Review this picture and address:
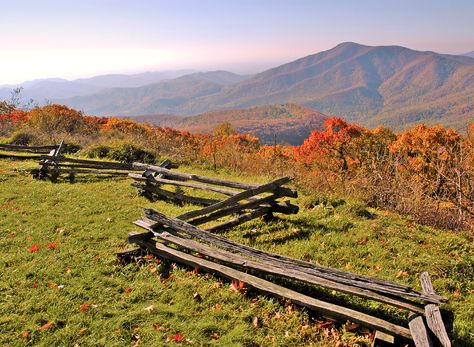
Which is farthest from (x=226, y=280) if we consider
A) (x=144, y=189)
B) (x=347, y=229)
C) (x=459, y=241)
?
(x=144, y=189)

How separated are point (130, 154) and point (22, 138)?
343 inches

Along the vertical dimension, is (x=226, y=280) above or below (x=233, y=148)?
below

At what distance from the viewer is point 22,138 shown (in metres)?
19.7

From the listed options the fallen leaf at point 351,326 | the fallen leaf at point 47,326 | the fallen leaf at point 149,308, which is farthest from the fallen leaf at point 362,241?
the fallen leaf at point 47,326

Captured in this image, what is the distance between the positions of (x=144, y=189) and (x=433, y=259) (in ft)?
25.9

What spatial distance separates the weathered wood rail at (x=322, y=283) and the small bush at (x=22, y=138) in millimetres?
17316

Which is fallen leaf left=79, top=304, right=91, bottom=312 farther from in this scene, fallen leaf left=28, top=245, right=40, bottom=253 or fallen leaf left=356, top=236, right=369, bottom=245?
fallen leaf left=356, top=236, right=369, bottom=245

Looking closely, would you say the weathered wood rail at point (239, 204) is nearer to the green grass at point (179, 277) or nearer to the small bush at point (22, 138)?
the green grass at point (179, 277)

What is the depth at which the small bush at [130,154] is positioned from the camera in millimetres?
15880

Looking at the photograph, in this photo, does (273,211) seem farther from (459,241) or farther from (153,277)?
(459,241)

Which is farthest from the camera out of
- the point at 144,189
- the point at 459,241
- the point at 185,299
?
the point at 144,189

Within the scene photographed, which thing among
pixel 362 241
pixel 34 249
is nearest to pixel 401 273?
pixel 362 241

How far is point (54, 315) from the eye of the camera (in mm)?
4688

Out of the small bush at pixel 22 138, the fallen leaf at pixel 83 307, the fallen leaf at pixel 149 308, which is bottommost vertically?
the fallen leaf at pixel 149 308
